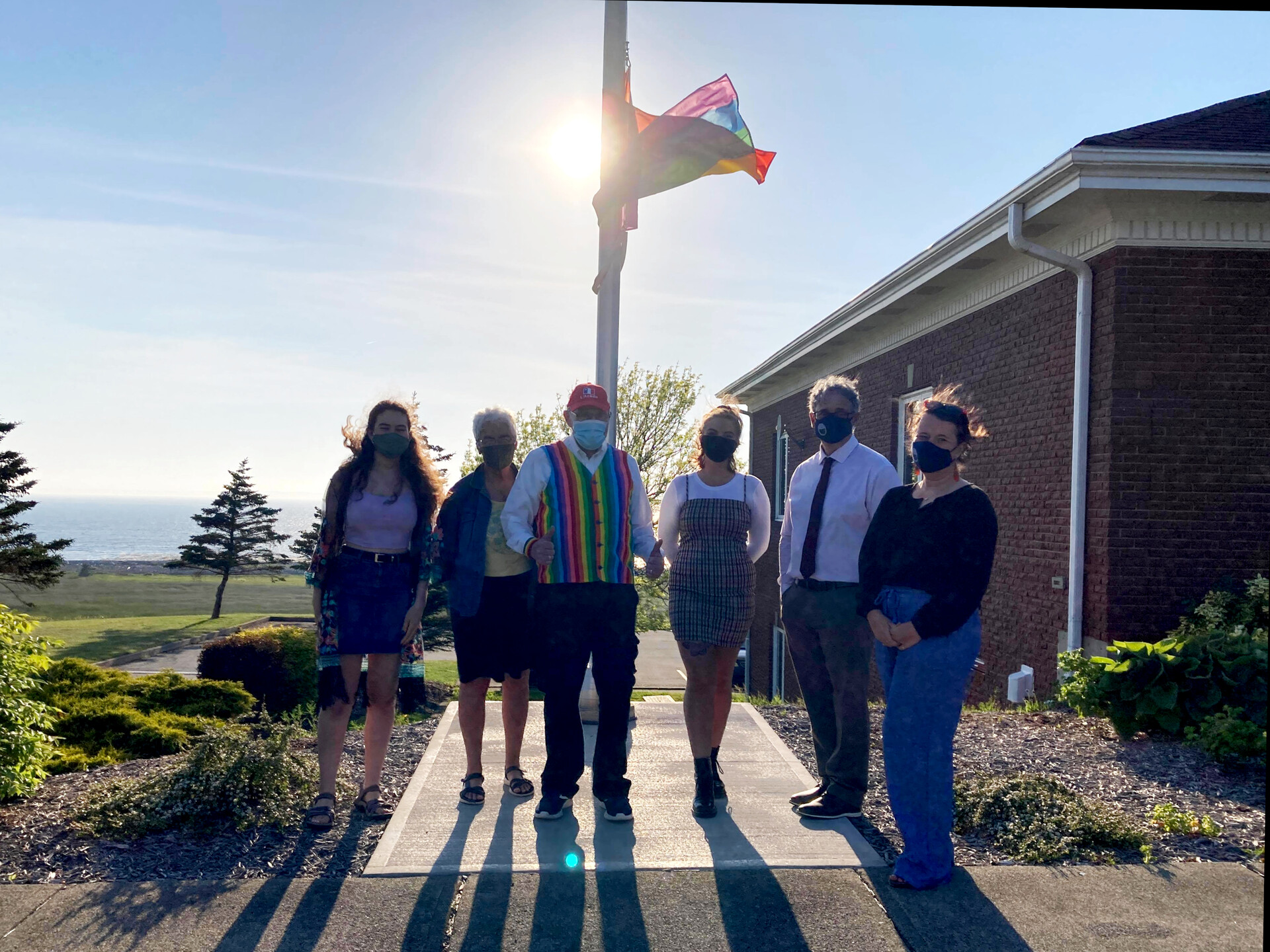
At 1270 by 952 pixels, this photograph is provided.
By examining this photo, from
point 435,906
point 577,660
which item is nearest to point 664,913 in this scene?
point 435,906

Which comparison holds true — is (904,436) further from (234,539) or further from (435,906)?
(234,539)

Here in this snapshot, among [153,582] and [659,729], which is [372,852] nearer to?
[659,729]

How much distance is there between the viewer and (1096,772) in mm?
5297

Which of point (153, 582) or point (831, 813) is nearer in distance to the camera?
point (831, 813)

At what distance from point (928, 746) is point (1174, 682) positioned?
315 centimetres

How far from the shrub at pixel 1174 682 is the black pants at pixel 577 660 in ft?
10.9

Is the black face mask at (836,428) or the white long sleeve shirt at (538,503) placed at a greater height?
the black face mask at (836,428)

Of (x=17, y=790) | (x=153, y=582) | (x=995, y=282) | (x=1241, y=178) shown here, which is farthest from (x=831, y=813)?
(x=153, y=582)

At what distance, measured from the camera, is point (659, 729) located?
6336 mm

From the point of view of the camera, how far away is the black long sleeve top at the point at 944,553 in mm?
3555

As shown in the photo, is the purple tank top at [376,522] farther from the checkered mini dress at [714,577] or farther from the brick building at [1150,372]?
the brick building at [1150,372]

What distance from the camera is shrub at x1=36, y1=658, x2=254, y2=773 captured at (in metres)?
5.84

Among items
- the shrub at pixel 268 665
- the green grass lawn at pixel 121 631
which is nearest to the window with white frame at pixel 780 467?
the shrub at pixel 268 665

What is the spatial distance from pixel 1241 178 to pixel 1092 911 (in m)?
6.17
